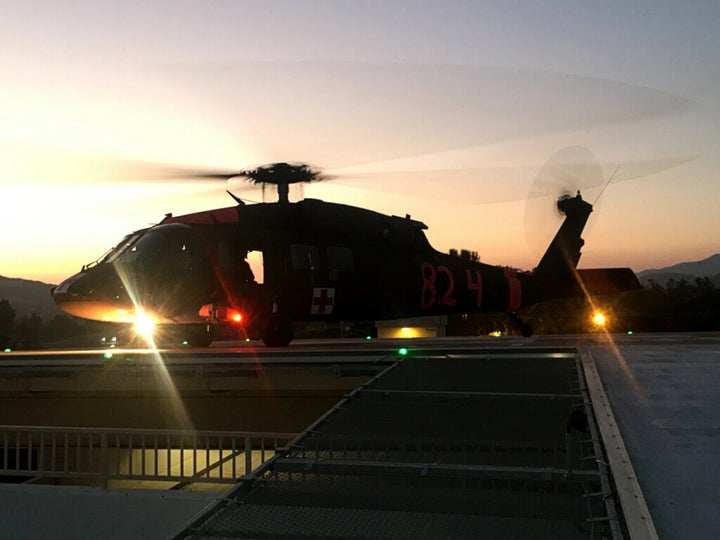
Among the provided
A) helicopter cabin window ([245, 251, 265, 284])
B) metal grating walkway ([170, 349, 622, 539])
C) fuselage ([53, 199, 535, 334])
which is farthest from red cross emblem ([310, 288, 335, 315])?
metal grating walkway ([170, 349, 622, 539])

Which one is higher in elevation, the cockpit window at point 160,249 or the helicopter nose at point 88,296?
the cockpit window at point 160,249

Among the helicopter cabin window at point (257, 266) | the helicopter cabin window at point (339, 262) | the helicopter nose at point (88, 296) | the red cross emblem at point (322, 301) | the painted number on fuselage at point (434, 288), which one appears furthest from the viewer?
the painted number on fuselage at point (434, 288)

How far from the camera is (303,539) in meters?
3.50

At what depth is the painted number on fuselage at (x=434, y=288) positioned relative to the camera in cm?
1638

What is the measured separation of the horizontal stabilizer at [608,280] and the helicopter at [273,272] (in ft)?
15.3

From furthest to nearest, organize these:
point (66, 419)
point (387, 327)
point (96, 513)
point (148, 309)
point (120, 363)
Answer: point (387, 327), point (66, 419), point (148, 309), point (120, 363), point (96, 513)

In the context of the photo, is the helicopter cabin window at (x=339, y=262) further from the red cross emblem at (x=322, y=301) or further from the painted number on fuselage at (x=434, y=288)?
the painted number on fuselage at (x=434, y=288)

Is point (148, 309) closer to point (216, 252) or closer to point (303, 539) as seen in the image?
point (216, 252)

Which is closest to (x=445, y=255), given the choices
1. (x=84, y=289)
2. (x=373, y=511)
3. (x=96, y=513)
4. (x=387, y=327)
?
(x=84, y=289)

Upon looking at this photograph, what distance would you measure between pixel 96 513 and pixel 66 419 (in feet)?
22.5

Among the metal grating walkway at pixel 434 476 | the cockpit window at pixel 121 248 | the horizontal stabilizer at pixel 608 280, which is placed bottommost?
the metal grating walkway at pixel 434 476

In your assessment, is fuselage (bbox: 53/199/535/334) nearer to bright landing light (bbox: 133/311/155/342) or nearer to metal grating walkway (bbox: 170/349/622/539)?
bright landing light (bbox: 133/311/155/342)

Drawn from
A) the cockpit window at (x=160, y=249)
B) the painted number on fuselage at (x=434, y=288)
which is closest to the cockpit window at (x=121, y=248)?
the cockpit window at (x=160, y=249)

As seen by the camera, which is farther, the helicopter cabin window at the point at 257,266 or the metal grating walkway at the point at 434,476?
the helicopter cabin window at the point at 257,266
